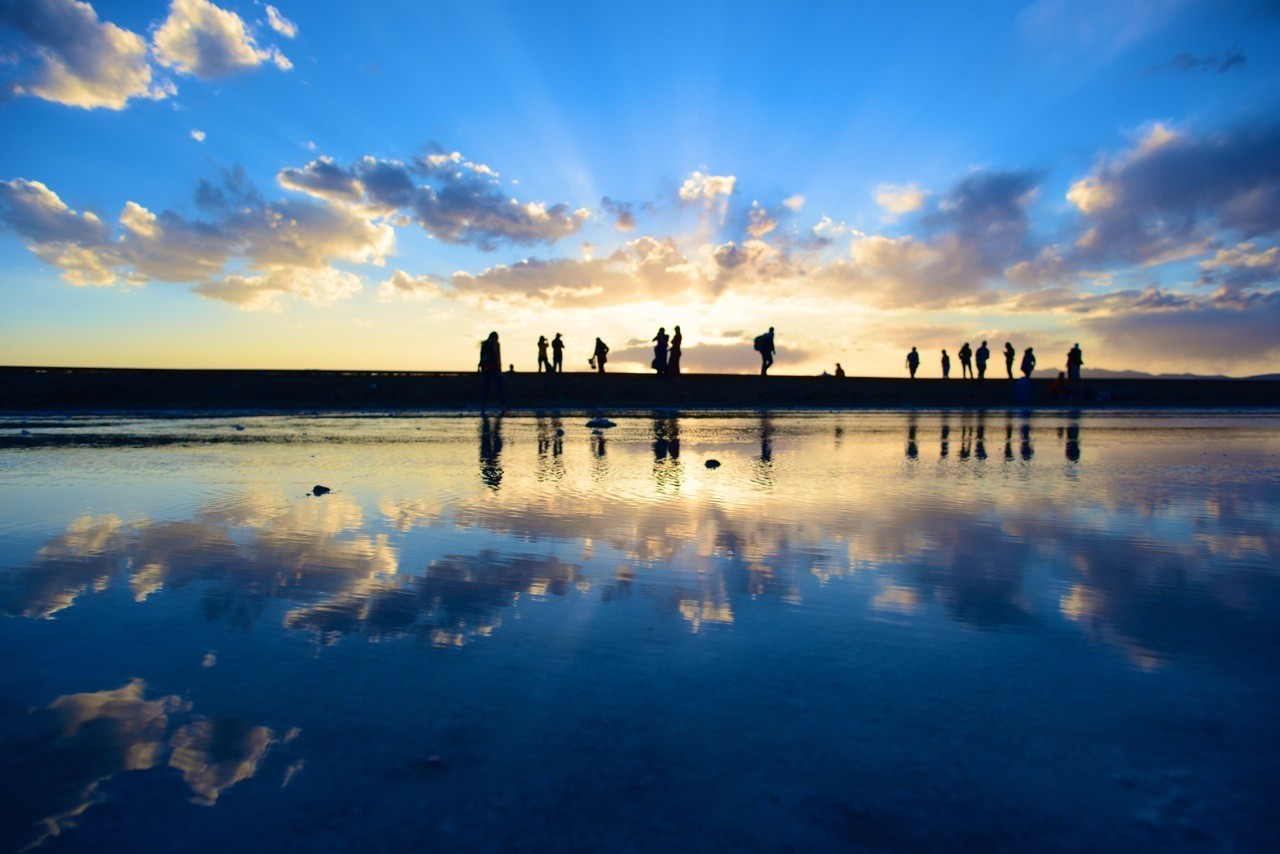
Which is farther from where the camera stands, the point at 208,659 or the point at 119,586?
the point at 119,586

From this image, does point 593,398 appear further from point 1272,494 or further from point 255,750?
point 255,750

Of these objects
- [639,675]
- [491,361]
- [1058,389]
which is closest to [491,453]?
[639,675]

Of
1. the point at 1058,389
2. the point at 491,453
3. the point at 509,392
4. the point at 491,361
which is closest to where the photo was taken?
the point at 491,453

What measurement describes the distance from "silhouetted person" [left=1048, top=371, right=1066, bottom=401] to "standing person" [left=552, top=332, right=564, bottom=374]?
23955 mm

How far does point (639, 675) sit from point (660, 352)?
33.2 metres

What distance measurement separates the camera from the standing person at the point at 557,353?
1478 inches

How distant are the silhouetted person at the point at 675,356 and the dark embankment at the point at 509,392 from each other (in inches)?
22.1

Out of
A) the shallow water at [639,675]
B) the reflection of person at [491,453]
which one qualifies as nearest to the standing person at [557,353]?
the reflection of person at [491,453]

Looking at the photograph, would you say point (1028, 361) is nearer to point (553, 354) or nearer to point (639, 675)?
point (553, 354)

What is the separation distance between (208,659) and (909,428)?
18.0m

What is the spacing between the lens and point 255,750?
7.92 feet

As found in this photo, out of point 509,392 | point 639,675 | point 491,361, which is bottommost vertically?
point 639,675

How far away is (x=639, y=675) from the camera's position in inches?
118

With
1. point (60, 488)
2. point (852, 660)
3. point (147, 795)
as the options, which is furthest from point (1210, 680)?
point (60, 488)
